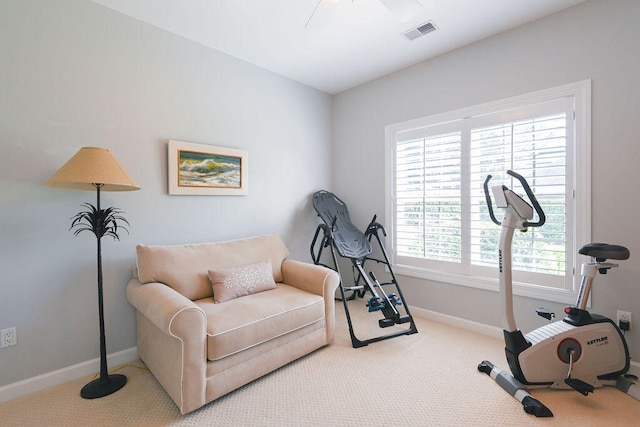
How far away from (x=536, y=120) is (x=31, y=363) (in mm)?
4224

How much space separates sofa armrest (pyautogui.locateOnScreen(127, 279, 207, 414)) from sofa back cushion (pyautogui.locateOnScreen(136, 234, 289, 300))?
303mm

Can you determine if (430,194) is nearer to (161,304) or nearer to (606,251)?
(606,251)

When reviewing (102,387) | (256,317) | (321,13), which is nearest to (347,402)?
(256,317)

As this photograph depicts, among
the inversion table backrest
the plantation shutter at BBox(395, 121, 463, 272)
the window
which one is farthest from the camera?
the inversion table backrest

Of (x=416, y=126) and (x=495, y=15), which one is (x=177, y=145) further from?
(x=495, y=15)

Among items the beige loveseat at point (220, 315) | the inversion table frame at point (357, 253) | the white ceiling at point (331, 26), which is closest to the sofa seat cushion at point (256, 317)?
the beige loveseat at point (220, 315)

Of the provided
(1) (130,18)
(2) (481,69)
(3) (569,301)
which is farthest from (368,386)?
(1) (130,18)

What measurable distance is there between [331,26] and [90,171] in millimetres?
2165

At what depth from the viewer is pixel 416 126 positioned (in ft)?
10.5

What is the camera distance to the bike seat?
184 cm

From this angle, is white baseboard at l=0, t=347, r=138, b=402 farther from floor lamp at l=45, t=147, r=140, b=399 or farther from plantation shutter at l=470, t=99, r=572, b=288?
plantation shutter at l=470, t=99, r=572, b=288

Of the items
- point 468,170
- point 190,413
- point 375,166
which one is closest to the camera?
point 190,413

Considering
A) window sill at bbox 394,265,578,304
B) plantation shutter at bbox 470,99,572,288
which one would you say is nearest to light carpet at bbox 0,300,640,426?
window sill at bbox 394,265,578,304

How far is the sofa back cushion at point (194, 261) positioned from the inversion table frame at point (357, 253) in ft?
2.15
